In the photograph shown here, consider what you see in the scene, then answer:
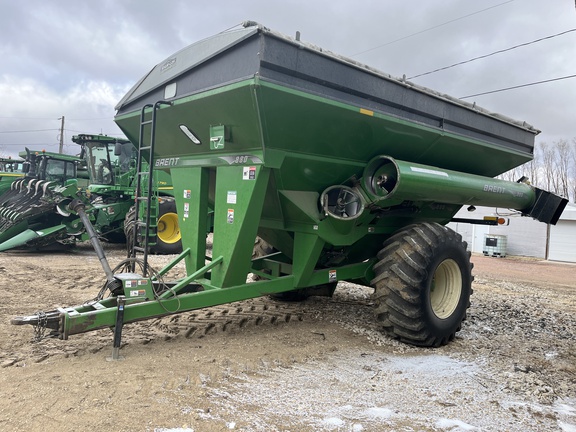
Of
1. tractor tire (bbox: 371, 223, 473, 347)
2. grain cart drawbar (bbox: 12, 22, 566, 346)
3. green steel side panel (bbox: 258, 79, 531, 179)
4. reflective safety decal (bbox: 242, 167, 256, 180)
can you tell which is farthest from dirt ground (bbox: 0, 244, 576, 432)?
green steel side panel (bbox: 258, 79, 531, 179)

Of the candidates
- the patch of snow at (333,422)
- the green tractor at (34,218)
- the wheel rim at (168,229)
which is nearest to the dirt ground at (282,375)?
the patch of snow at (333,422)

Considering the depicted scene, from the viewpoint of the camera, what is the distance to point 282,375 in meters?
3.57

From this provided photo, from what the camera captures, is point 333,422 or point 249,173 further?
point 249,173

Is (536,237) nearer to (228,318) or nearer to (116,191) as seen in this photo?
(116,191)

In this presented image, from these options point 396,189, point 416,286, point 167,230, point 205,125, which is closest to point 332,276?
point 416,286

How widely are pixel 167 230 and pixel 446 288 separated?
7.64 metres

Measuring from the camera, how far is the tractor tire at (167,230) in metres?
10.7

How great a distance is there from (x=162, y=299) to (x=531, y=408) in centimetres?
294

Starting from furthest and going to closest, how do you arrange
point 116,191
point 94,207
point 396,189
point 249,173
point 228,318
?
point 116,191, point 94,207, point 228,318, point 396,189, point 249,173

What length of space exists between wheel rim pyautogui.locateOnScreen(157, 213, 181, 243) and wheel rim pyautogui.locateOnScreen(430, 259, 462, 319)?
7.34 meters

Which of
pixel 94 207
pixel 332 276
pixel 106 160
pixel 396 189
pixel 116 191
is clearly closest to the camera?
pixel 396 189

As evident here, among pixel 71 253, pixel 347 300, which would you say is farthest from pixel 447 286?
pixel 71 253

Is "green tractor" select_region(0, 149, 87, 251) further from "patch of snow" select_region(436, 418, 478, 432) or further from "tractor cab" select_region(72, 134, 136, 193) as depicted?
"patch of snow" select_region(436, 418, 478, 432)

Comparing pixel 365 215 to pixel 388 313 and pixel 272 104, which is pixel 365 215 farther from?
pixel 272 104
